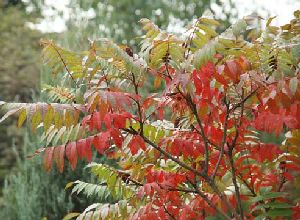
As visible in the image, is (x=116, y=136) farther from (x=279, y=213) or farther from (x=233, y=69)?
(x=279, y=213)

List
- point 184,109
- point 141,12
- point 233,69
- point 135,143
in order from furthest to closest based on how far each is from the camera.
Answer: point 141,12, point 184,109, point 135,143, point 233,69

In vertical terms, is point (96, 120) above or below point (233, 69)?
below

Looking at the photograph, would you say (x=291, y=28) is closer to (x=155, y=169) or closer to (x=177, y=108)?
(x=177, y=108)

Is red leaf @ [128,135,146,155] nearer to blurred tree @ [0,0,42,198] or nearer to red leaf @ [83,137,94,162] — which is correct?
red leaf @ [83,137,94,162]

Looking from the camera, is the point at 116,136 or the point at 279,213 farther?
the point at 279,213

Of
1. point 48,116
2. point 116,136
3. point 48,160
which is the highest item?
point 48,116

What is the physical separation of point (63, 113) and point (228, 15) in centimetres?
1248

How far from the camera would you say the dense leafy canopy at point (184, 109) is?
6.45ft

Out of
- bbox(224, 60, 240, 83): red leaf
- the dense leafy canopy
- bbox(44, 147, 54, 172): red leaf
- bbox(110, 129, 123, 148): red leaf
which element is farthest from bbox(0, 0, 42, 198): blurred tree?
bbox(224, 60, 240, 83): red leaf

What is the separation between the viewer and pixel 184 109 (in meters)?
2.41

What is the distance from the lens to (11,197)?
19.9 feet


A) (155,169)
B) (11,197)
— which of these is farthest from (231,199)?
(11,197)

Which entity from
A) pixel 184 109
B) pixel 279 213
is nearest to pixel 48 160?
pixel 184 109

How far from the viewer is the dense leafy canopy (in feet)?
6.45
